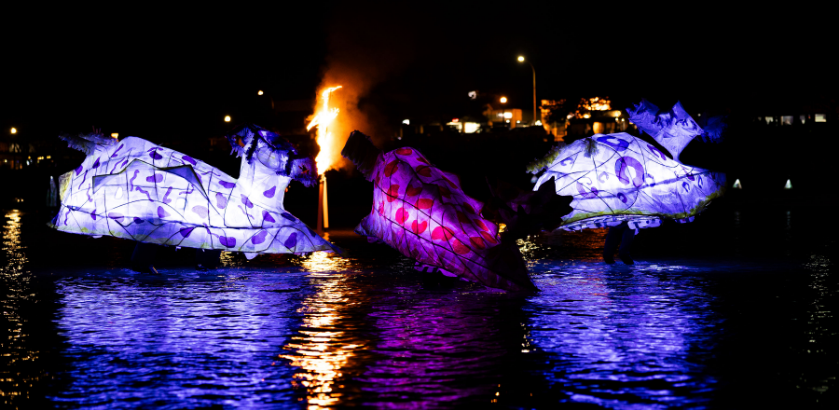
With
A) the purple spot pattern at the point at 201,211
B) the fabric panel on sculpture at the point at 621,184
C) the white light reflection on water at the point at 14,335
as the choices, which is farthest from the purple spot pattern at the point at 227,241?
the fabric panel on sculpture at the point at 621,184

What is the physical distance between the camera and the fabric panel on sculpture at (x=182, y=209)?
14211 mm

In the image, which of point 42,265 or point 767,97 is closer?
point 42,265

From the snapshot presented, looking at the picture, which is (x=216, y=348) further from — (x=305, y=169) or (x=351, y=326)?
(x=305, y=169)

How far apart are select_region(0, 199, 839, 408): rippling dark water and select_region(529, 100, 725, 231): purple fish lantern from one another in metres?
0.81

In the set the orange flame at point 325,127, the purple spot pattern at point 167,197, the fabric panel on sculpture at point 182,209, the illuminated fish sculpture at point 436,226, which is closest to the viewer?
the illuminated fish sculpture at point 436,226

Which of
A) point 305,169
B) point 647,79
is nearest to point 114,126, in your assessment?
point 647,79

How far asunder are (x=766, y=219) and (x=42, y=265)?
18698mm

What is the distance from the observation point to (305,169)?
14.8 m

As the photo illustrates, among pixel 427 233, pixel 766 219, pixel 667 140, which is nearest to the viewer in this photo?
pixel 427 233

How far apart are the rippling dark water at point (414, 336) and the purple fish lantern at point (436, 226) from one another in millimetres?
383

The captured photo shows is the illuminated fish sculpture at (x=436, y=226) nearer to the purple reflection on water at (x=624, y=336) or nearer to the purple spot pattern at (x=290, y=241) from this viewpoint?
the purple reflection on water at (x=624, y=336)

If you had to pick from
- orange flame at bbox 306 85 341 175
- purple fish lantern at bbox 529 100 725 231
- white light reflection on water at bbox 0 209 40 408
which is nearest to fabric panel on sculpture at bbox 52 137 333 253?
white light reflection on water at bbox 0 209 40 408

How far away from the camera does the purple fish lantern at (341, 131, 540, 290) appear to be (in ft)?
39.0

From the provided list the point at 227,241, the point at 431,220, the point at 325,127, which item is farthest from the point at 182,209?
the point at 325,127
